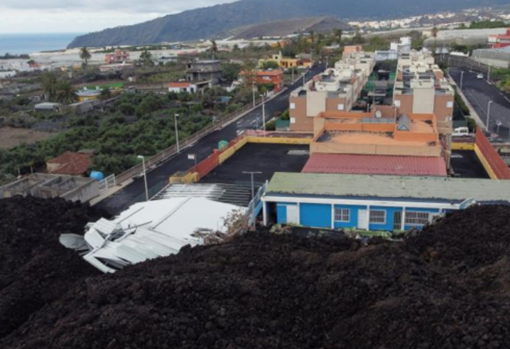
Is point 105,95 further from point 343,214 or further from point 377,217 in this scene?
point 377,217

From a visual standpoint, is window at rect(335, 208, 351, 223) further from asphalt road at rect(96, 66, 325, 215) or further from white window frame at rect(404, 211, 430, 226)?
asphalt road at rect(96, 66, 325, 215)

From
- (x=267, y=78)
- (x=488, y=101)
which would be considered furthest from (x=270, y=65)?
(x=488, y=101)

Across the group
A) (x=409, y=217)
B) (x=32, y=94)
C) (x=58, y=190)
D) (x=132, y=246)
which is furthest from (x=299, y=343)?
(x=32, y=94)

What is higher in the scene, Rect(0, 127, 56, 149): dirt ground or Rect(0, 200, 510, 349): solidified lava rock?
Rect(0, 200, 510, 349): solidified lava rock

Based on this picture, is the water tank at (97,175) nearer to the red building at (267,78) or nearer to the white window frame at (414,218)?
the white window frame at (414,218)

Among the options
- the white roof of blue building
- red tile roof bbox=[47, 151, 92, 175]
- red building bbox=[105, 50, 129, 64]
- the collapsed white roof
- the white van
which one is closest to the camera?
the collapsed white roof

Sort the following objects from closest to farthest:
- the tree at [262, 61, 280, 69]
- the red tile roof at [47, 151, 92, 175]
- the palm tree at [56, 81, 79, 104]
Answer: the red tile roof at [47, 151, 92, 175] < the palm tree at [56, 81, 79, 104] < the tree at [262, 61, 280, 69]

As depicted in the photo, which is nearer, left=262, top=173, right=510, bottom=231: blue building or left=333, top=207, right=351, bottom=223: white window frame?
left=262, top=173, right=510, bottom=231: blue building

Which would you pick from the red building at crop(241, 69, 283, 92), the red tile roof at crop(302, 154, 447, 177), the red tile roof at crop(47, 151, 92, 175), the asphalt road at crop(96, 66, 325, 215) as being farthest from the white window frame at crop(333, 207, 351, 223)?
the red building at crop(241, 69, 283, 92)
